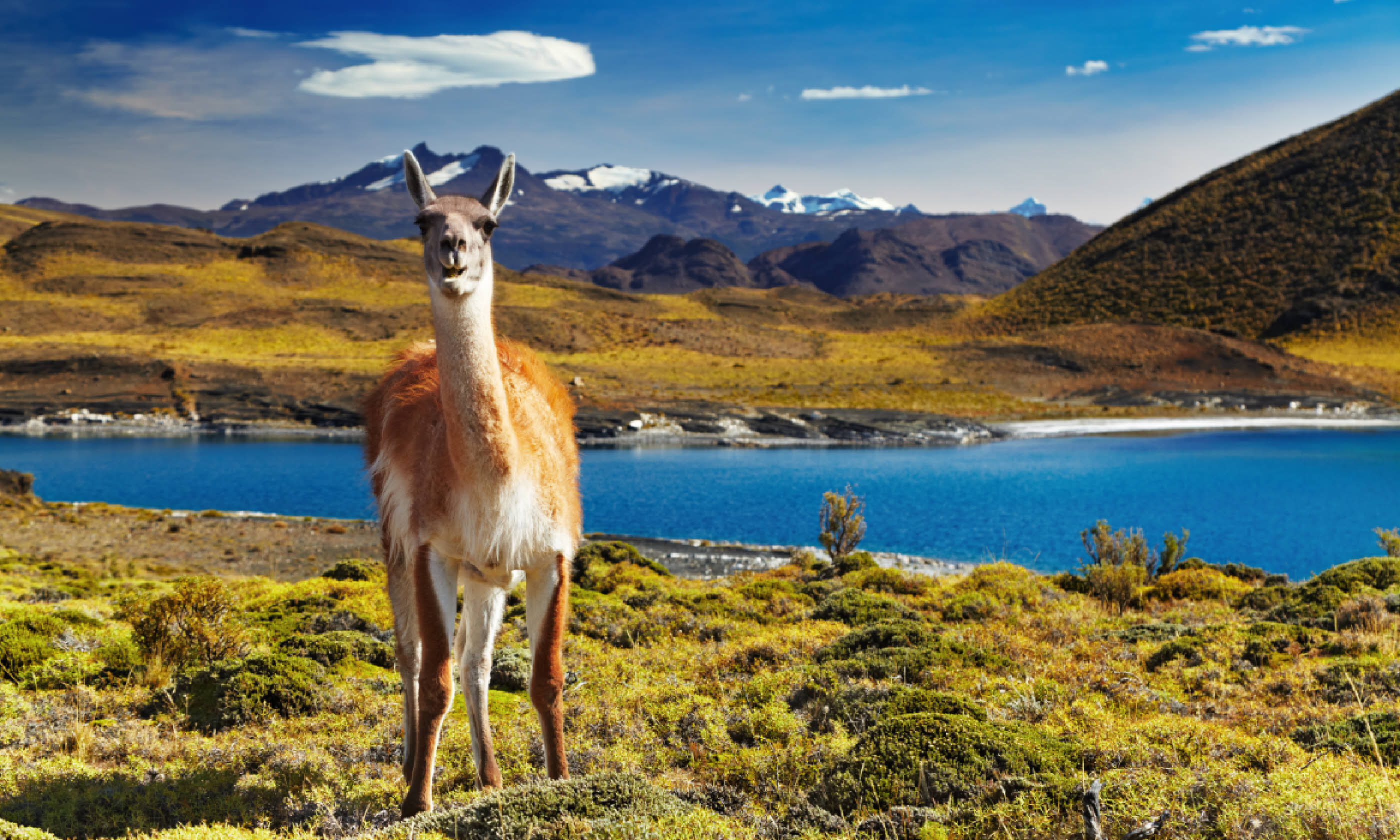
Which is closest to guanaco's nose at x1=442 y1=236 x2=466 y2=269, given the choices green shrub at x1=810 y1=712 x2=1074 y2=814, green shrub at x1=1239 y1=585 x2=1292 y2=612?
green shrub at x1=810 y1=712 x2=1074 y2=814

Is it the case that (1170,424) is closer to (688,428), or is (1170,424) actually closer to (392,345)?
(688,428)

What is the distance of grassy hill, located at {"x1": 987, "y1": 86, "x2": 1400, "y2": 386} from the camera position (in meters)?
74.1

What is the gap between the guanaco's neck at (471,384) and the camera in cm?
411

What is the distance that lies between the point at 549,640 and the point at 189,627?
5.04 meters

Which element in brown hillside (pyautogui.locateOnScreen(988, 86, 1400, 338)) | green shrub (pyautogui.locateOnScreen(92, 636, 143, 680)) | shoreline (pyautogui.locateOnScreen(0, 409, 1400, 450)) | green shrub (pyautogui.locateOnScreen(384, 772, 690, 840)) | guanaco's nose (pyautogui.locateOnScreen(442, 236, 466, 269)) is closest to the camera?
guanaco's nose (pyautogui.locateOnScreen(442, 236, 466, 269))

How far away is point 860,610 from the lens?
10.8 meters

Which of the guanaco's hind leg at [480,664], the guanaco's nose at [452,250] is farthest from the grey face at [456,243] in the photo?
the guanaco's hind leg at [480,664]

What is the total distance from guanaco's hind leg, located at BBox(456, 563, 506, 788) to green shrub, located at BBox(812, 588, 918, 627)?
20.1 ft

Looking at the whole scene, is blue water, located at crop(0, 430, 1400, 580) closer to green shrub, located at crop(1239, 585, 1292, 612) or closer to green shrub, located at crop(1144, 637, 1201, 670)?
green shrub, located at crop(1239, 585, 1292, 612)

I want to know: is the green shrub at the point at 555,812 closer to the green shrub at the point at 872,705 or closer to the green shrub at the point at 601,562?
the green shrub at the point at 872,705

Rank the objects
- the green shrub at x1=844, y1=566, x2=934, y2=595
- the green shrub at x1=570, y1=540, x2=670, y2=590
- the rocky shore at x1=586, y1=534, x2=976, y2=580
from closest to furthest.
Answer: the green shrub at x1=844, y1=566, x2=934, y2=595
the green shrub at x1=570, y1=540, x2=670, y2=590
the rocky shore at x1=586, y1=534, x2=976, y2=580

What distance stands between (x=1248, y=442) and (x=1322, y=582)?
1615 inches

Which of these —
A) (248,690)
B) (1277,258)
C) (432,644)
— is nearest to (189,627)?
(248,690)

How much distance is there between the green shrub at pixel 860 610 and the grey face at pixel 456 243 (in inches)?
293
